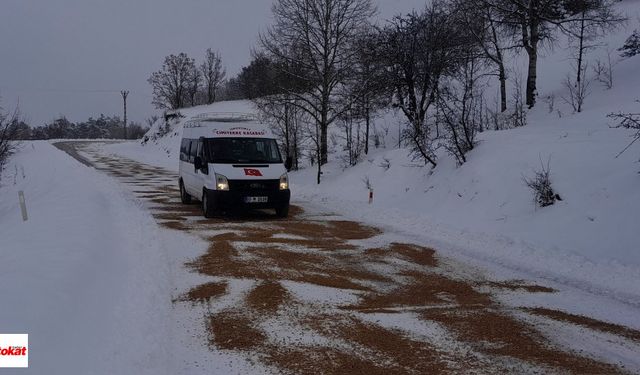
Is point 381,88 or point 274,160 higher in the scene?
point 381,88

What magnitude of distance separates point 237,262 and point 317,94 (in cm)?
1727

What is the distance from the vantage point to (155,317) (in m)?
5.12

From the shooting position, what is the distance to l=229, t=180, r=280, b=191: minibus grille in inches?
449

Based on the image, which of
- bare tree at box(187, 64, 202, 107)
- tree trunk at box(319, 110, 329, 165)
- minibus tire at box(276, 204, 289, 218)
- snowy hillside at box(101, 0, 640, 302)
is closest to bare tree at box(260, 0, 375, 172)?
tree trunk at box(319, 110, 329, 165)

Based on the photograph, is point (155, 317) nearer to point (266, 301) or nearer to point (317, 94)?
point (266, 301)

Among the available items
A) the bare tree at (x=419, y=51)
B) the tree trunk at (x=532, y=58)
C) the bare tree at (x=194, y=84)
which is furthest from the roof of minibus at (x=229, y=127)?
the bare tree at (x=194, y=84)

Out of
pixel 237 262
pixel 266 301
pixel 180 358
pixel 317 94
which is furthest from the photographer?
pixel 317 94

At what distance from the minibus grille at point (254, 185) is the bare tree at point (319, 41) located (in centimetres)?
1141

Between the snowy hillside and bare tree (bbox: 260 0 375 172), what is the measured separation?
5.65 metres

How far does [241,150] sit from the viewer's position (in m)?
12.3

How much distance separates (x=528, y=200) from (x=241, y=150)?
22.6ft

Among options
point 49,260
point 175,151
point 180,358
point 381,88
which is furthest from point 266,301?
point 175,151

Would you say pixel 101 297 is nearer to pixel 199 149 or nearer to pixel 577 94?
pixel 199 149

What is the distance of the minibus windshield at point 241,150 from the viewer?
12.0m
